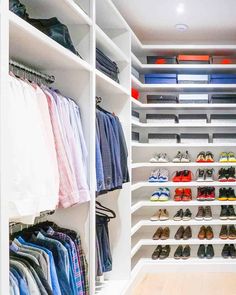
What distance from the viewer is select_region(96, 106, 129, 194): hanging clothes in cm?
278

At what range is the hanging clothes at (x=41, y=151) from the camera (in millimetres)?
1564

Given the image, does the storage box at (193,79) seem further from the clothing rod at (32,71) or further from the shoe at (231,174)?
the clothing rod at (32,71)

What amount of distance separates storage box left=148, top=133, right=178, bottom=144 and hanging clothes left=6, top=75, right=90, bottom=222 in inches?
89.8

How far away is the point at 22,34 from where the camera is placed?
175cm

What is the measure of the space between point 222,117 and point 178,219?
1.22 m

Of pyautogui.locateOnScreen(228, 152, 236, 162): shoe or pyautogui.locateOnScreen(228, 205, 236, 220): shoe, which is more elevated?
pyautogui.locateOnScreen(228, 152, 236, 162): shoe

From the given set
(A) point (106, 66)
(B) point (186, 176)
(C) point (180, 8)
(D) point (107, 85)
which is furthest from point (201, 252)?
(C) point (180, 8)

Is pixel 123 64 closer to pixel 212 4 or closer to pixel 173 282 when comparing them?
pixel 212 4

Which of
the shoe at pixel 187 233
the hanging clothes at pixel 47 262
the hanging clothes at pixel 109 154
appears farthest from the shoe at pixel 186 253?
the hanging clothes at pixel 47 262

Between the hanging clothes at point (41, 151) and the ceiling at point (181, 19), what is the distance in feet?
5.89

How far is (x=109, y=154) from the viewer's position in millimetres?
2980

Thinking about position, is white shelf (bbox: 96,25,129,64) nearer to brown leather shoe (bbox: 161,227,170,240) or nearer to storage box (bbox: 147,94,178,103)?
storage box (bbox: 147,94,178,103)

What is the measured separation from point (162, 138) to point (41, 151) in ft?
9.91

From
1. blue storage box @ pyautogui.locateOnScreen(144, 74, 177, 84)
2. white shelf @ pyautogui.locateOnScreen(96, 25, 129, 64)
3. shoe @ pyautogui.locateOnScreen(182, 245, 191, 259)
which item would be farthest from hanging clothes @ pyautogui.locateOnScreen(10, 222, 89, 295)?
blue storage box @ pyautogui.locateOnScreen(144, 74, 177, 84)
